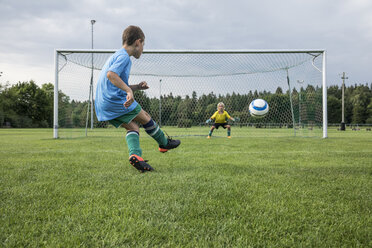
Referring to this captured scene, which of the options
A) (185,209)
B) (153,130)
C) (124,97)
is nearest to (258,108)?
(153,130)

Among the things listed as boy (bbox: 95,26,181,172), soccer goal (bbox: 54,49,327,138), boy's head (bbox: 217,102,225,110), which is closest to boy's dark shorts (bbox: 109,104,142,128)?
boy (bbox: 95,26,181,172)

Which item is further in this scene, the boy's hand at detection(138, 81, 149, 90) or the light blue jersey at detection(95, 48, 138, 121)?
the boy's hand at detection(138, 81, 149, 90)

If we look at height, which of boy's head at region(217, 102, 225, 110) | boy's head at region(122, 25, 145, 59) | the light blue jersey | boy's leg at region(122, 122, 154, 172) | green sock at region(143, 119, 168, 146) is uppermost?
boy's head at region(122, 25, 145, 59)

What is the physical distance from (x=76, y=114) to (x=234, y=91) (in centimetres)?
772

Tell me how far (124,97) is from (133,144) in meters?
0.61

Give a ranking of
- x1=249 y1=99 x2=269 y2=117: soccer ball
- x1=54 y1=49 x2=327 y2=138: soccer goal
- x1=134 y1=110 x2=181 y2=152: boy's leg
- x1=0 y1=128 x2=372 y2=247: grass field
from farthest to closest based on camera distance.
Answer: x1=54 y1=49 x2=327 y2=138: soccer goal → x1=249 y1=99 x2=269 y2=117: soccer ball → x1=134 y1=110 x2=181 y2=152: boy's leg → x1=0 y1=128 x2=372 y2=247: grass field

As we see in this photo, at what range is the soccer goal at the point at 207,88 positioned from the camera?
10.8 metres

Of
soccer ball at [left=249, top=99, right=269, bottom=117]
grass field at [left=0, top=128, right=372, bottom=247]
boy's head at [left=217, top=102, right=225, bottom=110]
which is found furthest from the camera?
boy's head at [left=217, top=102, right=225, bottom=110]

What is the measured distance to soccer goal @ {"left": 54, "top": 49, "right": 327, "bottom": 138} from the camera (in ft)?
35.4

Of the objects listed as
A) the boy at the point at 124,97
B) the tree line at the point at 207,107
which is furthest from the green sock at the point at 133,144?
the tree line at the point at 207,107

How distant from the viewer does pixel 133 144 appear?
312cm

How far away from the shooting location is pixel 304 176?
2791 millimetres

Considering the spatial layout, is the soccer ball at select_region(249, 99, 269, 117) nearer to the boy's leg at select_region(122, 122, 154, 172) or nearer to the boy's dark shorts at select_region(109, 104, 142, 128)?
the boy's leg at select_region(122, 122, 154, 172)

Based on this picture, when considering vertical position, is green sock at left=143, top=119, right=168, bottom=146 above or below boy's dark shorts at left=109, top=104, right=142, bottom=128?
below
